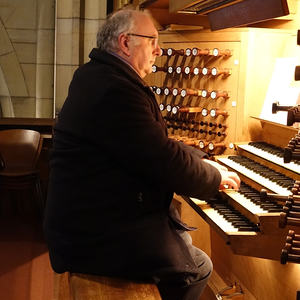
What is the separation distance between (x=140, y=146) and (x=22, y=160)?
159 inches

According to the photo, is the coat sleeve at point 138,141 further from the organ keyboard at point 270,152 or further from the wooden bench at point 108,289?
the organ keyboard at point 270,152

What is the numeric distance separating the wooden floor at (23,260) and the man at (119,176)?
1817 mm

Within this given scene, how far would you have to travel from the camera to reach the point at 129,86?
2244mm

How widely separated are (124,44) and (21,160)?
3880 millimetres

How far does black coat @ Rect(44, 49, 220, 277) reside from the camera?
2.23 metres

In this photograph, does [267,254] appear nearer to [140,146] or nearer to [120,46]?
[140,146]

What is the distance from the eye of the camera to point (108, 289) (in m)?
2.36

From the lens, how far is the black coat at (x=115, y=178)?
7.31 feet

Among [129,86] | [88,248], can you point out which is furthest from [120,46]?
[88,248]

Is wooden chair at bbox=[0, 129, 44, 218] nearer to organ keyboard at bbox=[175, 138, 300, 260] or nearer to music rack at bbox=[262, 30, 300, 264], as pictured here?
organ keyboard at bbox=[175, 138, 300, 260]

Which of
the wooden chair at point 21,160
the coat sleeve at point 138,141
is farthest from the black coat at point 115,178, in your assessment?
the wooden chair at point 21,160

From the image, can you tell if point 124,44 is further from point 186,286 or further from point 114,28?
point 186,286

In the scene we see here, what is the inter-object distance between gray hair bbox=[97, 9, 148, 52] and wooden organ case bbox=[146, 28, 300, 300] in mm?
984

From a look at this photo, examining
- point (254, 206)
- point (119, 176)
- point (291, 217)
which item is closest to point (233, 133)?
point (254, 206)
